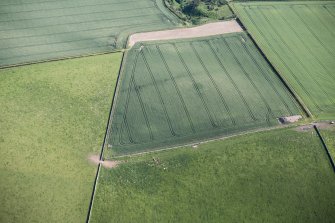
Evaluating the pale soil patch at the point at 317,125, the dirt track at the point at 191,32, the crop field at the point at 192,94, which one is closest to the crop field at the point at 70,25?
the dirt track at the point at 191,32

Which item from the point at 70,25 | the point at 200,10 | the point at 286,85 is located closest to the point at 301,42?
the point at 286,85

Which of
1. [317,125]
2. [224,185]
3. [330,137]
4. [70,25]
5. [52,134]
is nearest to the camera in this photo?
[224,185]

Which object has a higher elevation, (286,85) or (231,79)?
(286,85)

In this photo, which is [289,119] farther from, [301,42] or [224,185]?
[301,42]

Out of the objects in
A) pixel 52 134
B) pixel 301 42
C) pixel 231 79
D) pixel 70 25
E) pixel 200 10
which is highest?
pixel 200 10

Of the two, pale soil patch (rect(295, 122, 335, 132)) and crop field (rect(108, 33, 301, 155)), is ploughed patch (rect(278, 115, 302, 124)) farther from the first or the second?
pale soil patch (rect(295, 122, 335, 132))

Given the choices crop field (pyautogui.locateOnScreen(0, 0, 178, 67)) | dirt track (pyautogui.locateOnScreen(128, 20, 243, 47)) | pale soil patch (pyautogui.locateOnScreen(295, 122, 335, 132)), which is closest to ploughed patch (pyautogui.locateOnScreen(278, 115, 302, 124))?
pale soil patch (pyautogui.locateOnScreen(295, 122, 335, 132))

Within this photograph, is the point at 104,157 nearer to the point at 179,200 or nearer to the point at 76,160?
the point at 76,160

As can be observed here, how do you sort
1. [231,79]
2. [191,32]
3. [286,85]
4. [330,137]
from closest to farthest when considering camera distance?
[330,137], [231,79], [286,85], [191,32]
